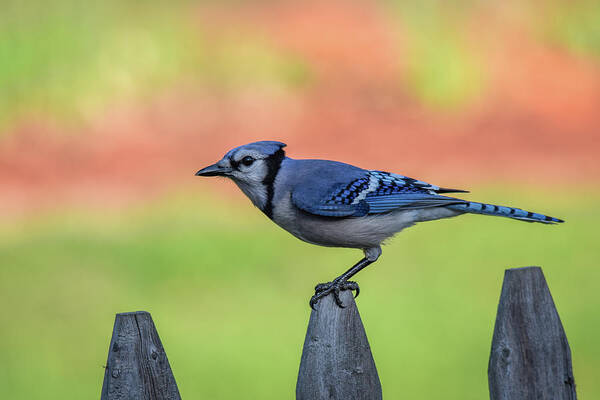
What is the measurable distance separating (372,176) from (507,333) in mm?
1076

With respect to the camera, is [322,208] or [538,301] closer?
[538,301]

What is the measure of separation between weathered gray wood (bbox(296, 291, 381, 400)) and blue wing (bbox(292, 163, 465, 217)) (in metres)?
0.65

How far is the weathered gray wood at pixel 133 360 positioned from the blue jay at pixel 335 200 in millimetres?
857

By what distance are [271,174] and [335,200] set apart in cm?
30

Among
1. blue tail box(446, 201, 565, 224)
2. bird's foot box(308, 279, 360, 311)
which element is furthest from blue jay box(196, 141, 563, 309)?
bird's foot box(308, 279, 360, 311)

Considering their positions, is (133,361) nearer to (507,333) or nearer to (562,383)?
(507,333)

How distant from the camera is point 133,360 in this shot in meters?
Answer: 2.03

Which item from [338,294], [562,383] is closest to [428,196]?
[338,294]

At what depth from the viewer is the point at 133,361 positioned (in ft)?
6.66

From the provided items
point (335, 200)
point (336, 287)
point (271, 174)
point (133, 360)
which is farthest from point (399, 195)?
point (133, 360)

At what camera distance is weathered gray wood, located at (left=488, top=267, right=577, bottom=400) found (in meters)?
2.08

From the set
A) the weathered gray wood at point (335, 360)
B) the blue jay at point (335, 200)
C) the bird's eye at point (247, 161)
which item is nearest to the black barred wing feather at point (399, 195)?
the blue jay at point (335, 200)

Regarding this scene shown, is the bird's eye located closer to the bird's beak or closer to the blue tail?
the bird's beak

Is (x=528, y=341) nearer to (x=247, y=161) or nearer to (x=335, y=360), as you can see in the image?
(x=335, y=360)
